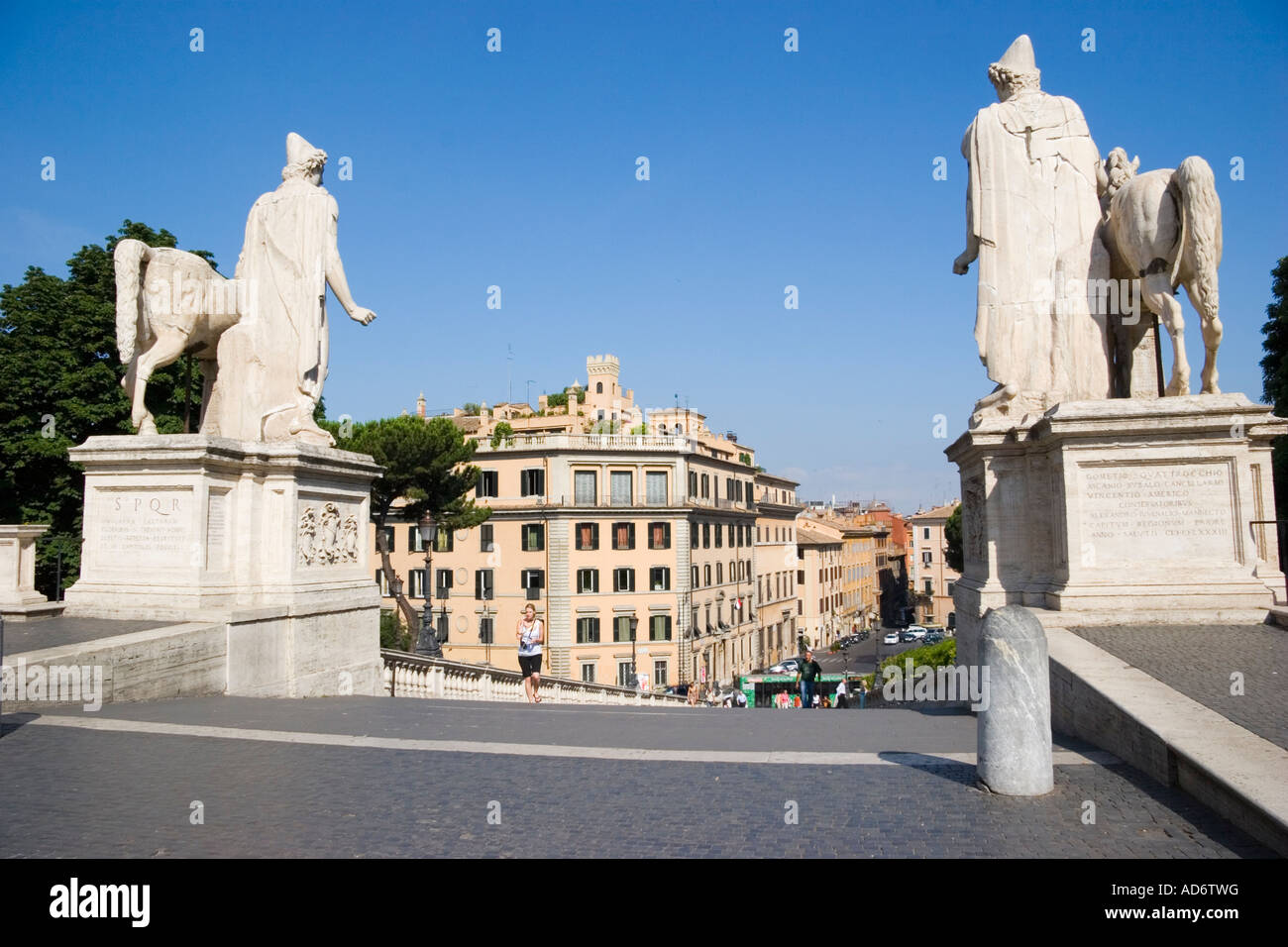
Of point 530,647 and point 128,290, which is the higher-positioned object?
point 128,290

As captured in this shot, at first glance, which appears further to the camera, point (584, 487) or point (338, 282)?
point (584, 487)

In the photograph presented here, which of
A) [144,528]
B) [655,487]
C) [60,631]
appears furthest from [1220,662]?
[655,487]

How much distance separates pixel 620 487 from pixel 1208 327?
161 ft

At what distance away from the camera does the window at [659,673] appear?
55.8 m

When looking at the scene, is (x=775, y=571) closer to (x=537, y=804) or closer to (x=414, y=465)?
(x=414, y=465)

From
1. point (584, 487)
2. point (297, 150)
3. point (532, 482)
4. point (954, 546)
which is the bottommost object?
point (954, 546)

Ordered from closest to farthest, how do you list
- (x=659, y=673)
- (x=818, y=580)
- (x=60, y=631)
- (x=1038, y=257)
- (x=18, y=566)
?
(x=60, y=631), (x=1038, y=257), (x=18, y=566), (x=659, y=673), (x=818, y=580)

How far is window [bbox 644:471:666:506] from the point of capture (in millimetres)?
57844

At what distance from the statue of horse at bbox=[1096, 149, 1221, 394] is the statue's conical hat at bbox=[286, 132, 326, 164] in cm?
960

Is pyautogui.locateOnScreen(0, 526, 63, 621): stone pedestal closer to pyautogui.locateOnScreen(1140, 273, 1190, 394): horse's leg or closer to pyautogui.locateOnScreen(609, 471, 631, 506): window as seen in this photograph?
pyautogui.locateOnScreen(1140, 273, 1190, 394): horse's leg

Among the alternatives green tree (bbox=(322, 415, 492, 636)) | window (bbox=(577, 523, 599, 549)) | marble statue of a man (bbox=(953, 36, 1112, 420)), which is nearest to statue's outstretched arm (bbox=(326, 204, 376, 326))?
marble statue of a man (bbox=(953, 36, 1112, 420))

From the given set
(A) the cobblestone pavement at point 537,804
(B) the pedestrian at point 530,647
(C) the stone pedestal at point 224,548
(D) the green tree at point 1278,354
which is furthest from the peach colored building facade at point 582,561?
(A) the cobblestone pavement at point 537,804

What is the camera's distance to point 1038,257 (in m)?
10.1
